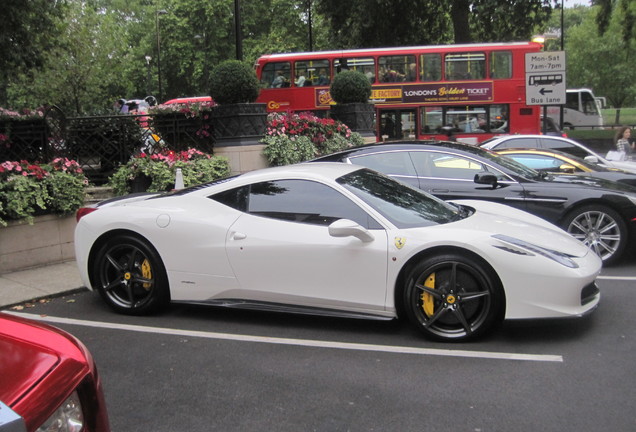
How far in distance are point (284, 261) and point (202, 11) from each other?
42.4m

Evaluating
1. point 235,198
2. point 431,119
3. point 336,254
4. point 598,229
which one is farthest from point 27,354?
point 431,119

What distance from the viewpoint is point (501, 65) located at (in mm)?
19594

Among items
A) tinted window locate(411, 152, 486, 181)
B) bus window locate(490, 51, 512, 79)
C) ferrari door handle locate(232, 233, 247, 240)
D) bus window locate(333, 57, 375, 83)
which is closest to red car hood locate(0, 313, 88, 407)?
ferrari door handle locate(232, 233, 247, 240)

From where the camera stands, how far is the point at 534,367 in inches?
166

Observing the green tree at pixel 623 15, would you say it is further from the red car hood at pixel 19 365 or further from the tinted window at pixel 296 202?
the red car hood at pixel 19 365

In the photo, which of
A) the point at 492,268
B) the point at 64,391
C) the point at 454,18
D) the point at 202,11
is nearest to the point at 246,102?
the point at 492,268

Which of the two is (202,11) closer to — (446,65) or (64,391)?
(446,65)

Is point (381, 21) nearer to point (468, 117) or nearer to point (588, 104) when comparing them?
point (468, 117)

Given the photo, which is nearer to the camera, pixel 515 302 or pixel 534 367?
pixel 534 367

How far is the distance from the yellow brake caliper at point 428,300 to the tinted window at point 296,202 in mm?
592

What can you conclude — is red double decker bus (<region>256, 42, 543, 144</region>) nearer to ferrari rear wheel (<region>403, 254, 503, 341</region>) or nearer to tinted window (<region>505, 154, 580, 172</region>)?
tinted window (<region>505, 154, 580, 172</region>)

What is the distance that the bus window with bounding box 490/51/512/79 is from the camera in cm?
1947

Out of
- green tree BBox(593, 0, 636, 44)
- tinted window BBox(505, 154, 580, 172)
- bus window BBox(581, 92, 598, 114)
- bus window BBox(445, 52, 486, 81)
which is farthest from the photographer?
bus window BBox(581, 92, 598, 114)

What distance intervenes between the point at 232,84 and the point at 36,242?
Answer: 4.68m
